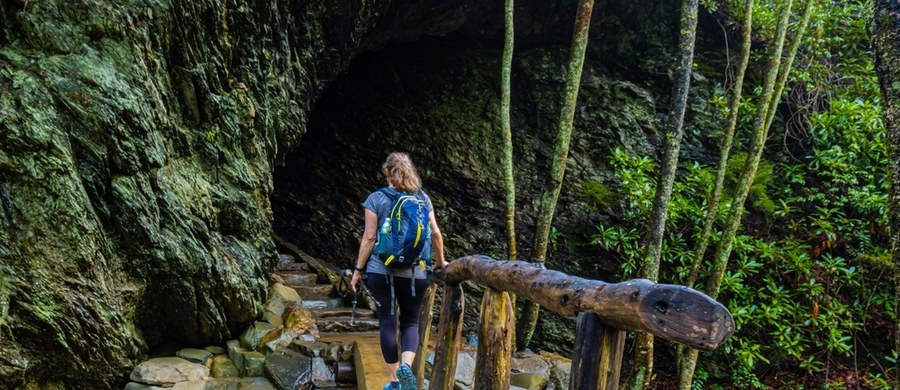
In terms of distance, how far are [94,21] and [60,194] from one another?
142cm

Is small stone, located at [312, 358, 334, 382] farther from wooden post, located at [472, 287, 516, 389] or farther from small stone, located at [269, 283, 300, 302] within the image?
wooden post, located at [472, 287, 516, 389]

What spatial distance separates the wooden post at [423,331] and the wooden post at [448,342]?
50 cm

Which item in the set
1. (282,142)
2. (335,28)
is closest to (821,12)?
(335,28)

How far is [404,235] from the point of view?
339cm

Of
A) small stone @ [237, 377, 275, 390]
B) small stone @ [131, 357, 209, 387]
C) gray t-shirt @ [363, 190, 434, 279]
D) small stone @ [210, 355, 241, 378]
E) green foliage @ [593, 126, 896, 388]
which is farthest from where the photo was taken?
green foliage @ [593, 126, 896, 388]

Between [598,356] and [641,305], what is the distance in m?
0.34

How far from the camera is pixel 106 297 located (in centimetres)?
382

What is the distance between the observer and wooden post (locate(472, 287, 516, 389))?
2629 millimetres

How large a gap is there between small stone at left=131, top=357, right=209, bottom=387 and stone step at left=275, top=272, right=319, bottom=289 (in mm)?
2858

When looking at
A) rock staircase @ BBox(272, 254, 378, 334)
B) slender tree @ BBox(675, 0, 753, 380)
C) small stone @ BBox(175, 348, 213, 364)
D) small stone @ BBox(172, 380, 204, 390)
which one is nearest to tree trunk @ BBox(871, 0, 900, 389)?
slender tree @ BBox(675, 0, 753, 380)

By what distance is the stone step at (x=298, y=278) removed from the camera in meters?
7.48

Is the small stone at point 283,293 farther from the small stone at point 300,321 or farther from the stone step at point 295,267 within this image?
the stone step at point 295,267

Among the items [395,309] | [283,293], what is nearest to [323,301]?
[283,293]

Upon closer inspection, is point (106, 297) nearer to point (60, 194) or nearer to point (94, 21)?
point (60, 194)
